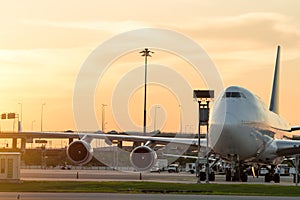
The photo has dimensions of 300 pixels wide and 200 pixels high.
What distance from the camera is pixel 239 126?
178ft

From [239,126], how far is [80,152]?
12833mm

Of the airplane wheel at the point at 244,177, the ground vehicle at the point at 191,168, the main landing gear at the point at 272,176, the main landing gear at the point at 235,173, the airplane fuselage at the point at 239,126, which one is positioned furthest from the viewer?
the ground vehicle at the point at 191,168

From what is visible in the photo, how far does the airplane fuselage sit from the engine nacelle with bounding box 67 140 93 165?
9.82 meters

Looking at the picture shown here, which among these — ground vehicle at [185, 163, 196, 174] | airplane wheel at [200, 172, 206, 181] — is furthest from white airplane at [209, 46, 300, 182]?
ground vehicle at [185, 163, 196, 174]

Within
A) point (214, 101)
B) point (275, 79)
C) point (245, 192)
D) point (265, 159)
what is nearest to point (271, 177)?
point (265, 159)

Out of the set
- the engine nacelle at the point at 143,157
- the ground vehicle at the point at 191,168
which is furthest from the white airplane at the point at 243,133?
the ground vehicle at the point at 191,168

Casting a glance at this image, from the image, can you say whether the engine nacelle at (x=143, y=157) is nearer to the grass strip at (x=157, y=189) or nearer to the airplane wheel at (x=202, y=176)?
the airplane wheel at (x=202, y=176)

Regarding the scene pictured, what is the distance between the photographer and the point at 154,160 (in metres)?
62.3

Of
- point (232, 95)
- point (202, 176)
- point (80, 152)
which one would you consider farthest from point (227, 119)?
point (80, 152)

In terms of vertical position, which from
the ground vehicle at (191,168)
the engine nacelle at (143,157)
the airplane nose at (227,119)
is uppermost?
the airplane nose at (227,119)

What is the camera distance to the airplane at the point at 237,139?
54219mm

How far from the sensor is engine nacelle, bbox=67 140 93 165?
59.7m

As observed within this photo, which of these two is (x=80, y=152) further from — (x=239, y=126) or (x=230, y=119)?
(x=239, y=126)

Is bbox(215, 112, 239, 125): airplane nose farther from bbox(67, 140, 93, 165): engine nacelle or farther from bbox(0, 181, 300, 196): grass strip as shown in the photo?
bbox(67, 140, 93, 165): engine nacelle
